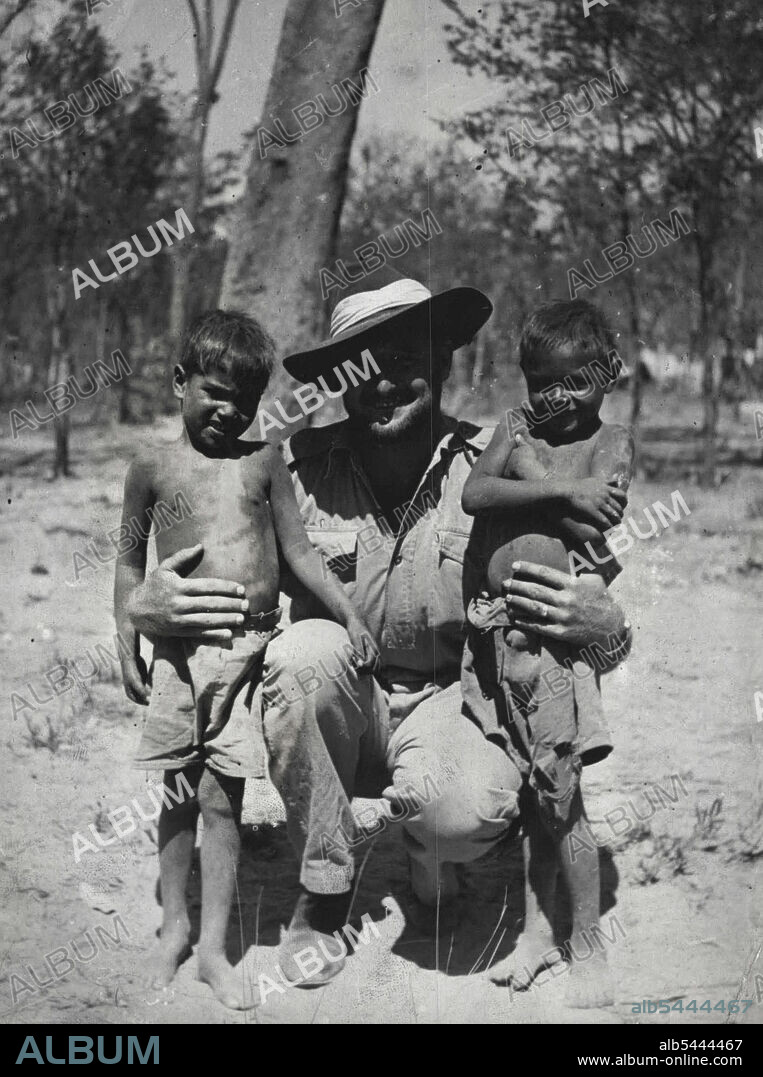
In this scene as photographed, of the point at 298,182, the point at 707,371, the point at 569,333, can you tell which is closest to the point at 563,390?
the point at 569,333

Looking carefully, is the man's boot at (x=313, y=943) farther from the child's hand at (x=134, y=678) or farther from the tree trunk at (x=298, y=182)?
the tree trunk at (x=298, y=182)

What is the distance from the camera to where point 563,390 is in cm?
274

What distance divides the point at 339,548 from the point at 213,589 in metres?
0.50

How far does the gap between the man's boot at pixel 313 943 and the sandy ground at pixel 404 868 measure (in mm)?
44

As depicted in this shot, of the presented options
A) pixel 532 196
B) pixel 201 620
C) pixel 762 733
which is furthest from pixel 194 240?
pixel 762 733

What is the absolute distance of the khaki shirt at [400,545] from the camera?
304cm

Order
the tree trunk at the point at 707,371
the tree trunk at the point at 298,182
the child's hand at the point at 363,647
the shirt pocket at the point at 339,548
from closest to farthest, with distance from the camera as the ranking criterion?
the child's hand at the point at 363,647 < the shirt pocket at the point at 339,548 < the tree trunk at the point at 298,182 < the tree trunk at the point at 707,371

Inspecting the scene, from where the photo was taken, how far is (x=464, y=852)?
9.17 feet

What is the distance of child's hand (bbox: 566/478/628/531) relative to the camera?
2.65 meters

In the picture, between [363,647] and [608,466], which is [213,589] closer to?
[363,647]

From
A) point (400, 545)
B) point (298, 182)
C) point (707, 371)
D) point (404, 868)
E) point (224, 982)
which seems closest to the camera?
point (224, 982)

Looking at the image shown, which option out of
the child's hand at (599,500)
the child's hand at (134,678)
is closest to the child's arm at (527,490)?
the child's hand at (599,500)

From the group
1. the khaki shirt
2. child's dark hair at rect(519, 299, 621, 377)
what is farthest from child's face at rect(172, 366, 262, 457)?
Answer: child's dark hair at rect(519, 299, 621, 377)

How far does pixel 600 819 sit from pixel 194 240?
314cm
